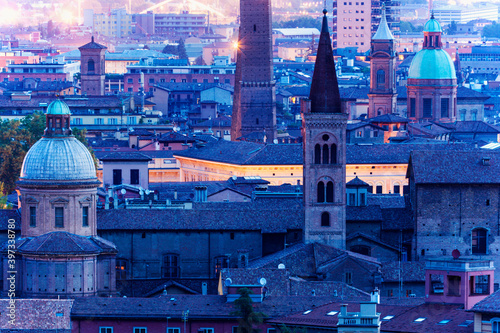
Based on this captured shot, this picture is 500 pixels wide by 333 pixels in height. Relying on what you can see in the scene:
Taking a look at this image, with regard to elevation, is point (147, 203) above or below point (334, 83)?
below

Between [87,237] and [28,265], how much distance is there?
7.82 ft

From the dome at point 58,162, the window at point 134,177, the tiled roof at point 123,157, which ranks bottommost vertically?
the window at point 134,177

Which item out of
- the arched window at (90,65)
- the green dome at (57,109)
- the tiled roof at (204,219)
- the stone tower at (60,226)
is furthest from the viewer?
the arched window at (90,65)

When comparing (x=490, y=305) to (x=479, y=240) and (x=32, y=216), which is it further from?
(x=479, y=240)

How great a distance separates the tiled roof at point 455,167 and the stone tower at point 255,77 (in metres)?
39.4

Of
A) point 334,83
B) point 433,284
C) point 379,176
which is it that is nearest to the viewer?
point 433,284

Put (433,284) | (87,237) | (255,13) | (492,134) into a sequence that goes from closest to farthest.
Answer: (433,284)
(87,237)
(255,13)
(492,134)

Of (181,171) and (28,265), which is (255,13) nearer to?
(181,171)

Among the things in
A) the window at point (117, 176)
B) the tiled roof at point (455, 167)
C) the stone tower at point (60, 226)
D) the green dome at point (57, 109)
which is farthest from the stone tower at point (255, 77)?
the stone tower at point (60, 226)

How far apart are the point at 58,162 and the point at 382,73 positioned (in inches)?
2422

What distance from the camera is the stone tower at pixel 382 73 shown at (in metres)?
125

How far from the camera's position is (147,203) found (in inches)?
2950

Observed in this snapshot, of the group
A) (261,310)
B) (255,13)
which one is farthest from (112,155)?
(261,310)

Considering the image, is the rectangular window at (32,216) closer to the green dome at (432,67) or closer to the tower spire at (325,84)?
the tower spire at (325,84)
